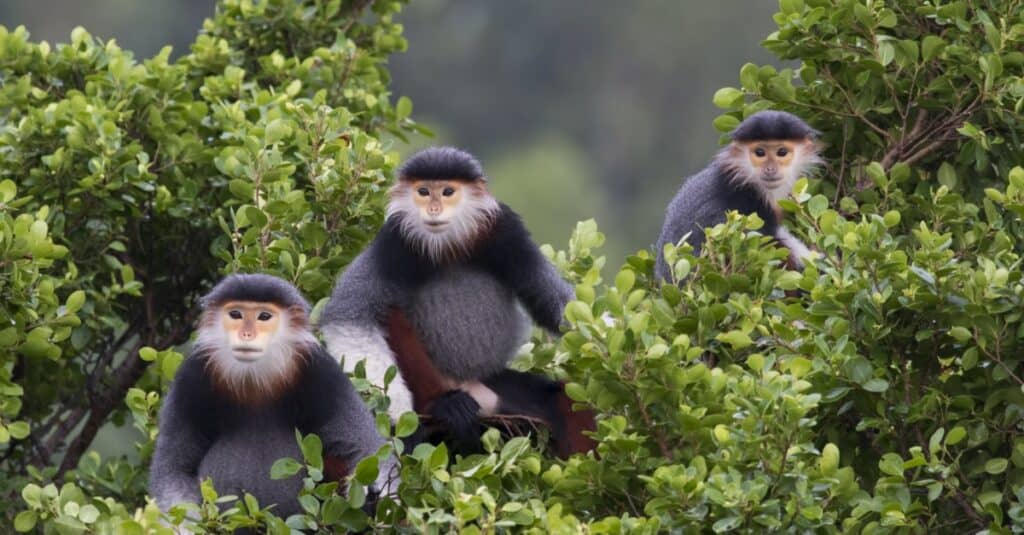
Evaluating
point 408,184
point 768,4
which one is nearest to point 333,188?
point 408,184

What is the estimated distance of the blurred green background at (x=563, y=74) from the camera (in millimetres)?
37062

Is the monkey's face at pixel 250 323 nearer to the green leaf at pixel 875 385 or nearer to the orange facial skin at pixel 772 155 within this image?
the green leaf at pixel 875 385

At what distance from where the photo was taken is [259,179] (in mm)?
4980

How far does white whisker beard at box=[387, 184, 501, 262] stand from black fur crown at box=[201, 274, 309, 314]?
621 mm

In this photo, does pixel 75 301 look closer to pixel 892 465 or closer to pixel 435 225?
pixel 435 225

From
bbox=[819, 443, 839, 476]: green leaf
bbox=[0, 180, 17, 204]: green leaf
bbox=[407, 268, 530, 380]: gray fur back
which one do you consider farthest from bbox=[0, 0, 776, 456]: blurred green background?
bbox=[819, 443, 839, 476]: green leaf

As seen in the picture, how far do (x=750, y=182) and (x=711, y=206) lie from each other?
0.49 feet

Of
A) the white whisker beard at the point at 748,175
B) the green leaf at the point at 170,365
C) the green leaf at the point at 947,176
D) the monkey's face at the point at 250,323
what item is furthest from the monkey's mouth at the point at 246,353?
the white whisker beard at the point at 748,175

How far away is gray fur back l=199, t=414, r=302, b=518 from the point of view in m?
4.39

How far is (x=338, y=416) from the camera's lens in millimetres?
4383

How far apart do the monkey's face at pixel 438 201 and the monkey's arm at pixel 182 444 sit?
0.82 m

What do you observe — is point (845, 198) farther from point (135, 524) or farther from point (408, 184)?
point (135, 524)

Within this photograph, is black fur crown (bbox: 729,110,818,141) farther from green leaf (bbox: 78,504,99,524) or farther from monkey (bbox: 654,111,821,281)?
green leaf (bbox: 78,504,99,524)

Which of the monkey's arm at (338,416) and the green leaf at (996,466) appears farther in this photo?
the monkey's arm at (338,416)
